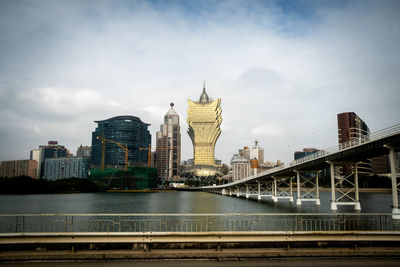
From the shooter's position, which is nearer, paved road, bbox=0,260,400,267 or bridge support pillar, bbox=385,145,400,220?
paved road, bbox=0,260,400,267

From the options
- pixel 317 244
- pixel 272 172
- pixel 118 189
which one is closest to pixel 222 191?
pixel 118 189

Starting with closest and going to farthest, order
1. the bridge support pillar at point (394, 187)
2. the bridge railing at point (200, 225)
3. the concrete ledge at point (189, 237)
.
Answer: the concrete ledge at point (189, 237), the bridge railing at point (200, 225), the bridge support pillar at point (394, 187)

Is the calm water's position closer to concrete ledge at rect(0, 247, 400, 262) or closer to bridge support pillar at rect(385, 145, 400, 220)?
bridge support pillar at rect(385, 145, 400, 220)

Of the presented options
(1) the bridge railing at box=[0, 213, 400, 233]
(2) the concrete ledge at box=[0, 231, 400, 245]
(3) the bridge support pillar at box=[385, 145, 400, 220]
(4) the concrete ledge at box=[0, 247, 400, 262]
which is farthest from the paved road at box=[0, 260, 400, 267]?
(3) the bridge support pillar at box=[385, 145, 400, 220]

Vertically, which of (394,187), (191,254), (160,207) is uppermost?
(394,187)

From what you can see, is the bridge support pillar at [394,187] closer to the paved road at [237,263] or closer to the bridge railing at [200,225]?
the bridge railing at [200,225]

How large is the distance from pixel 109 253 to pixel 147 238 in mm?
1817

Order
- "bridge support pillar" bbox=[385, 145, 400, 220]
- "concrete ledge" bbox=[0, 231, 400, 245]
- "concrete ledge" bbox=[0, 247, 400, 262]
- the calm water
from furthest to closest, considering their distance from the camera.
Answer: the calm water
"bridge support pillar" bbox=[385, 145, 400, 220]
"concrete ledge" bbox=[0, 231, 400, 245]
"concrete ledge" bbox=[0, 247, 400, 262]

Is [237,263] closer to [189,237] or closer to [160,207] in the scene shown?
[189,237]

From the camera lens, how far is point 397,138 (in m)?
42.5

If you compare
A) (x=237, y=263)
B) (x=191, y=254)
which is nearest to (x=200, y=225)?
(x=191, y=254)

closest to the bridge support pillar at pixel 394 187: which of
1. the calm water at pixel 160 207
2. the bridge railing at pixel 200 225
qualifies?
the bridge railing at pixel 200 225

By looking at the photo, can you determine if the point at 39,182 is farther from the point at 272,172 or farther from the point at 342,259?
the point at 342,259

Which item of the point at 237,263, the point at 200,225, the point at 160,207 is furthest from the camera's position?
the point at 160,207
